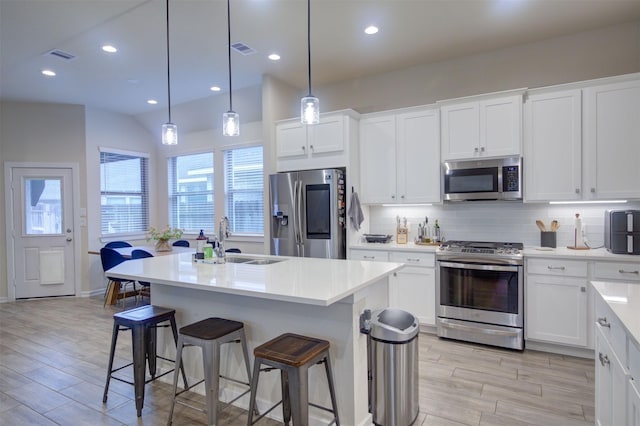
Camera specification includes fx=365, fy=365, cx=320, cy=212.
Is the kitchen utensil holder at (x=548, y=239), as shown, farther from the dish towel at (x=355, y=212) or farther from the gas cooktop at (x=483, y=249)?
the dish towel at (x=355, y=212)

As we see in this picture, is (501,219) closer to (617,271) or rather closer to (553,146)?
(553,146)

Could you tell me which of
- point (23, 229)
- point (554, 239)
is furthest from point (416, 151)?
point (23, 229)

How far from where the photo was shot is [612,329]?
1.58 meters

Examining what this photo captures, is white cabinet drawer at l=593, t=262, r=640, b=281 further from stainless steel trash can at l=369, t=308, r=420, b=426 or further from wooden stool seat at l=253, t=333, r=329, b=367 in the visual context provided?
wooden stool seat at l=253, t=333, r=329, b=367

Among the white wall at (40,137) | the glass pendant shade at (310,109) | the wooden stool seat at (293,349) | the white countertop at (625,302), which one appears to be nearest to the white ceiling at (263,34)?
the white wall at (40,137)

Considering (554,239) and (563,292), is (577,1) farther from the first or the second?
(563,292)

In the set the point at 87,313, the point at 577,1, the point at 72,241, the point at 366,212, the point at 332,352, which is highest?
the point at 577,1

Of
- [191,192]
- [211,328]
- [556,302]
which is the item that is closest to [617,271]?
[556,302]

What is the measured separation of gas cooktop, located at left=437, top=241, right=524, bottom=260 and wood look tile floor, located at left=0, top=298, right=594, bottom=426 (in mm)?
888

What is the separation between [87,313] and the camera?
499 centimetres

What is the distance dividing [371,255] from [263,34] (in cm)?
257

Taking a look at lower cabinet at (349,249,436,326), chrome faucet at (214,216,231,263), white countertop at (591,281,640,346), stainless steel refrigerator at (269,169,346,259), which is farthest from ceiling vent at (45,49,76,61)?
white countertop at (591,281,640,346)

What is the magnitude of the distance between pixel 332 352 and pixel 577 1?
3.40 meters

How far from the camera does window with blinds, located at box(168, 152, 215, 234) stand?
6.29 metres
